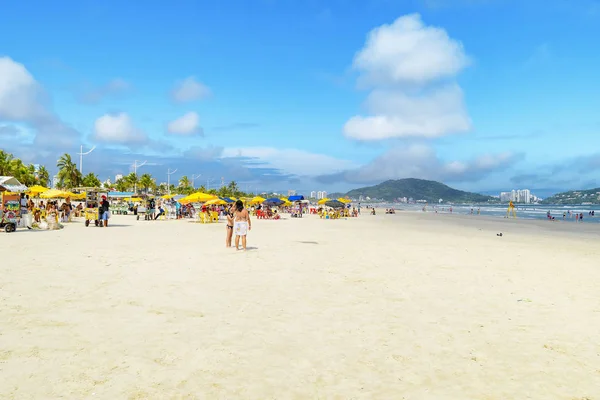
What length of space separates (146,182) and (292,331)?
10189 cm

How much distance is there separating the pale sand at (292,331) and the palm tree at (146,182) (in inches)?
3678

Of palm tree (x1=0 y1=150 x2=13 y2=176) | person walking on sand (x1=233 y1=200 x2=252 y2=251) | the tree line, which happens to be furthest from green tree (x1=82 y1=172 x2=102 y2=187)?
person walking on sand (x1=233 y1=200 x2=252 y2=251)

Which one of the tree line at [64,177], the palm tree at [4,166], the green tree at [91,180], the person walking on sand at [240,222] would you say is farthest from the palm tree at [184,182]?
the person walking on sand at [240,222]

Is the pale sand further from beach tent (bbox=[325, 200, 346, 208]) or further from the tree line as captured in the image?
the tree line

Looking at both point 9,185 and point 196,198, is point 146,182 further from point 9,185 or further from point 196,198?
point 9,185

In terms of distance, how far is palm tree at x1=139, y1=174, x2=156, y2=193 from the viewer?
9856 cm

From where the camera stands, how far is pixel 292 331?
527 cm

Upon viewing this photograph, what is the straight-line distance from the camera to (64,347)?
4488 mm

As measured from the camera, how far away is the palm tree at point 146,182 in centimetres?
9856

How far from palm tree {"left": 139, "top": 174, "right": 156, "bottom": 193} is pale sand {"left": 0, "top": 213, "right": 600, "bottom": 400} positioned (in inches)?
3678

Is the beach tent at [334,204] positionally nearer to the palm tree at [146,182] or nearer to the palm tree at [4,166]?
the palm tree at [4,166]

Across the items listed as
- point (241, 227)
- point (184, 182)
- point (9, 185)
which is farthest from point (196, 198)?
point (184, 182)

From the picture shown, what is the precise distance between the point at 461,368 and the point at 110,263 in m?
Result: 8.55

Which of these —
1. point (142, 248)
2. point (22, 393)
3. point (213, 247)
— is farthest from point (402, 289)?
point (142, 248)
